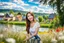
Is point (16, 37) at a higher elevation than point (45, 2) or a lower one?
lower

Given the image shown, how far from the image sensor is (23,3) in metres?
3.10

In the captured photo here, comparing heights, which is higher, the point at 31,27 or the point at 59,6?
the point at 59,6

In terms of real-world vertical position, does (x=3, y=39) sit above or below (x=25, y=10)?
below

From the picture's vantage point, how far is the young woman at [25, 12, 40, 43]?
3.07 meters

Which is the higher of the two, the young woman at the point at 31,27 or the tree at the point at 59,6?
the tree at the point at 59,6

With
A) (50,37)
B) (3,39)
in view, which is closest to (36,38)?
(50,37)

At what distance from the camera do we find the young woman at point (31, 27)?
3.07m

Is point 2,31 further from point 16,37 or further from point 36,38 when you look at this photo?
point 36,38

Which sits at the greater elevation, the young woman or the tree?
the tree

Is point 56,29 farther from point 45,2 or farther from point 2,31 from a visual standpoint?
point 2,31

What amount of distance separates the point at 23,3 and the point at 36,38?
1.26 feet

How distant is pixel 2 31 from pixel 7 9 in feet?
0.76

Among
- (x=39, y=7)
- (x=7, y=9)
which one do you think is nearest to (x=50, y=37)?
(x=39, y=7)

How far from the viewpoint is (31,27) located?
3.08m
